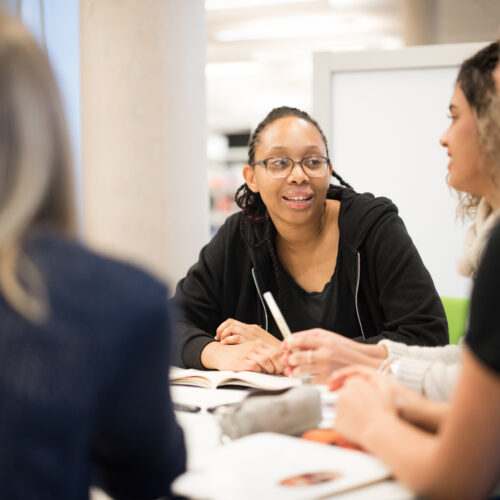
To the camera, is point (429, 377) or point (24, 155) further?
point (429, 377)

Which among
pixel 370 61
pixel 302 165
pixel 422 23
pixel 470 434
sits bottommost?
pixel 470 434

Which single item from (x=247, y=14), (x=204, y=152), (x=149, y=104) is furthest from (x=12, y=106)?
(x=247, y=14)

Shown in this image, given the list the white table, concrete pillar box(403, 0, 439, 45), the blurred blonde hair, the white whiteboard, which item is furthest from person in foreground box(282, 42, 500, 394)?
concrete pillar box(403, 0, 439, 45)

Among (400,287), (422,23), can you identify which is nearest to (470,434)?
(400,287)

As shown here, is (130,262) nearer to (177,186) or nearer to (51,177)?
(51,177)

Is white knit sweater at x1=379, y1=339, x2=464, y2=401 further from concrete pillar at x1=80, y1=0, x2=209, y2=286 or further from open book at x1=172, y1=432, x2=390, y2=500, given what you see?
concrete pillar at x1=80, y1=0, x2=209, y2=286

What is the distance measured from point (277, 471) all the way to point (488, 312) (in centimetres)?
39

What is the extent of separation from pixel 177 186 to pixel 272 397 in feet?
7.55

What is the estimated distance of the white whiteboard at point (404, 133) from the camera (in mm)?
3279

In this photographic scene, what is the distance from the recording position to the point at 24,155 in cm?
67

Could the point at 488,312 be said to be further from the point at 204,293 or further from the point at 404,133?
the point at 404,133

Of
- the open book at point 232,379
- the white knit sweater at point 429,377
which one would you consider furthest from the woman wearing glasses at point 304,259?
the white knit sweater at point 429,377

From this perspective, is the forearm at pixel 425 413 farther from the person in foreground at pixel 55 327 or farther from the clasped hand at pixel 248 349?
the clasped hand at pixel 248 349

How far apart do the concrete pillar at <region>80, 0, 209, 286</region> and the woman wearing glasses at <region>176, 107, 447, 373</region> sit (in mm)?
946
